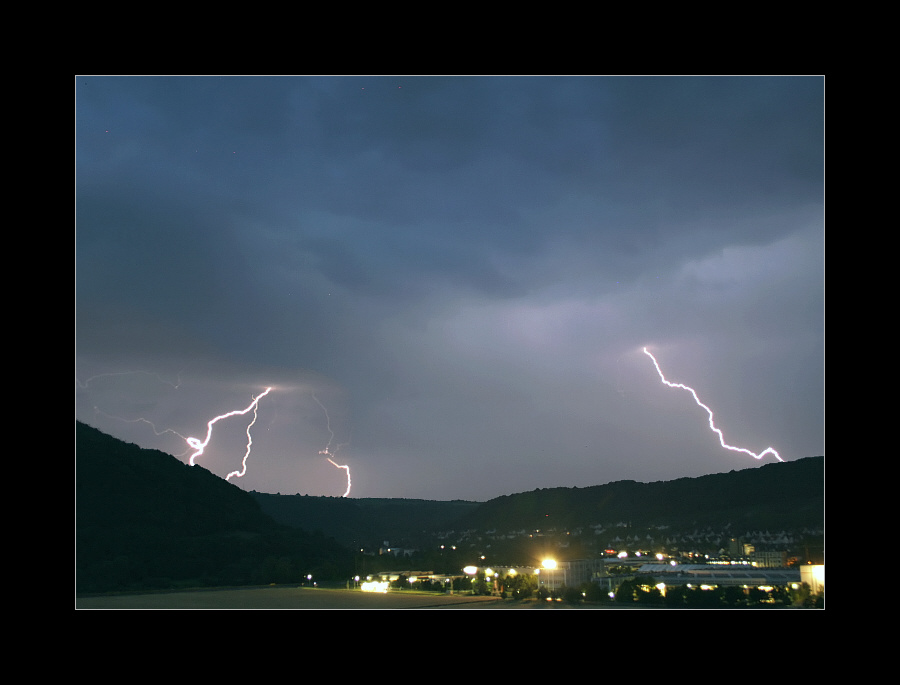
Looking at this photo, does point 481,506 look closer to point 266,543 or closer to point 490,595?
point 266,543

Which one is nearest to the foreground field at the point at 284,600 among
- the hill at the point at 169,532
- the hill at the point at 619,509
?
the hill at the point at 169,532

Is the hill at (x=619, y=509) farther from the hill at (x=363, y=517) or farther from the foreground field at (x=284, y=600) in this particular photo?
the foreground field at (x=284, y=600)

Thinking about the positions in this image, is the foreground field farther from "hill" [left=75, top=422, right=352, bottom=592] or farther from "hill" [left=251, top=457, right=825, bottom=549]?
"hill" [left=251, top=457, right=825, bottom=549]

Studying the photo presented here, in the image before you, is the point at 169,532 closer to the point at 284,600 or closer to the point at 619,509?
the point at 284,600

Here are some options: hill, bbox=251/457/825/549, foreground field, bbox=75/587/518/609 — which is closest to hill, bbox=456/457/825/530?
hill, bbox=251/457/825/549

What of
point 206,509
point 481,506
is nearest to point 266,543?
point 206,509

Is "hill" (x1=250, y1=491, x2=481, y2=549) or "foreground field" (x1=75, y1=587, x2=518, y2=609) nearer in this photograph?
"foreground field" (x1=75, y1=587, x2=518, y2=609)
